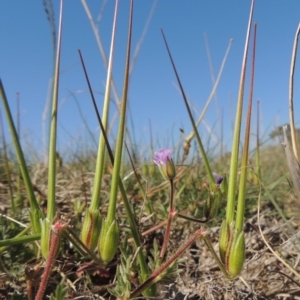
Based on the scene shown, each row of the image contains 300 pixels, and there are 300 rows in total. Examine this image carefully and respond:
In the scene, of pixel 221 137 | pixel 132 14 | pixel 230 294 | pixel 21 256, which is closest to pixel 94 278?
pixel 21 256

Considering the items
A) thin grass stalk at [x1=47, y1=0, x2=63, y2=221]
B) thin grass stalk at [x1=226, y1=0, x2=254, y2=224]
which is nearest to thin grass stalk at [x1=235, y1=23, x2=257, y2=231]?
thin grass stalk at [x1=226, y1=0, x2=254, y2=224]

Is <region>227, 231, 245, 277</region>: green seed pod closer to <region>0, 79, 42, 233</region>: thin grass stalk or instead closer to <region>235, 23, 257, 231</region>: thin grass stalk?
<region>235, 23, 257, 231</region>: thin grass stalk

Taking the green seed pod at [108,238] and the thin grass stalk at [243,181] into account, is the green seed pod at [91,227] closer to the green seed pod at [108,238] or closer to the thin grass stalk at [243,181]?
the green seed pod at [108,238]

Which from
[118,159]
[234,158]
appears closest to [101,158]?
[118,159]

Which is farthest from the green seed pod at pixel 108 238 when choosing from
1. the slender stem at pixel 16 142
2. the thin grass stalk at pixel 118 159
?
the slender stem at pixel 16 142

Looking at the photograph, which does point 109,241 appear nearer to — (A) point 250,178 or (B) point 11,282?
(B) point 11,282

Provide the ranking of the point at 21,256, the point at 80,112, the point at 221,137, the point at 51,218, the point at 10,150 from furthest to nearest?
the point at 10,150 → the point at 221,137 → the point at 80,112 → the point at 21,256 → the point at 51,218
